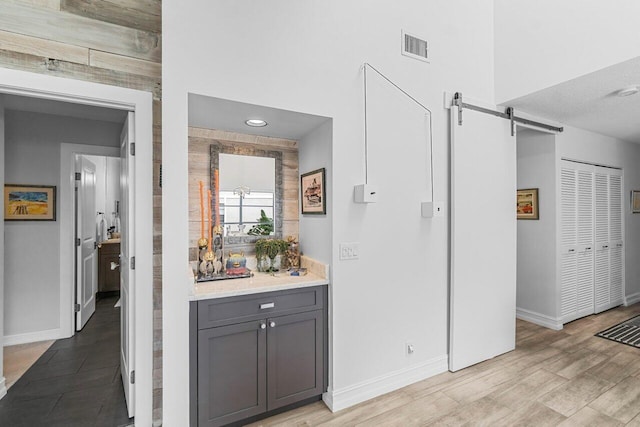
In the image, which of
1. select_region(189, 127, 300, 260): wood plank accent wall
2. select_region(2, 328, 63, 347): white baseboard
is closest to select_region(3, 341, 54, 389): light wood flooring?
select_region(2, 328, 63, 347): white baseboard

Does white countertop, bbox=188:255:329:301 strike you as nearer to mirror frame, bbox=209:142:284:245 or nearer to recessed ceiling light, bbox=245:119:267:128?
mirror frame, bbox=209:142:284:245

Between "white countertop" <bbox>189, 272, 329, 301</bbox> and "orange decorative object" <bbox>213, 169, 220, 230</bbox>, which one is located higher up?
"orange decorative object" <bbox>213, 169, 220, 230</bbox>

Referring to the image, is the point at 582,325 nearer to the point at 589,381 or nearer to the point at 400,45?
the point at 589,381

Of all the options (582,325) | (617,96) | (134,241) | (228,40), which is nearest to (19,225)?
(134,241)

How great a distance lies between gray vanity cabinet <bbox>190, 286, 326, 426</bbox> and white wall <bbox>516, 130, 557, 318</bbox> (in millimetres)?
3165

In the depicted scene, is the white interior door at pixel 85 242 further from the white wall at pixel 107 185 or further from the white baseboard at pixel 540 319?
the white baseboard at pixel 540 319

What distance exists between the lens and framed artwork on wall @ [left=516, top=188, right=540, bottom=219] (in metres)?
3.95

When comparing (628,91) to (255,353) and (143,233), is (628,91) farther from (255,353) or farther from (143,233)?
(143,233)

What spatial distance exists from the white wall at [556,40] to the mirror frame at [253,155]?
7.58 feet

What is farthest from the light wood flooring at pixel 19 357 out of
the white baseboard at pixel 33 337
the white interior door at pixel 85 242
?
the white interior door at pixel 85 242

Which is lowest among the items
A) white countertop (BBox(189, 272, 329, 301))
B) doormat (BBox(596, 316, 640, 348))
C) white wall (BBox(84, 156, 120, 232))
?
doormat (BBox(596, 316, 640, 348))

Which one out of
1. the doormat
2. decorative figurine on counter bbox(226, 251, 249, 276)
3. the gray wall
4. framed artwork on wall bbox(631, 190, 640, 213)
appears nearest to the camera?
the gray wall

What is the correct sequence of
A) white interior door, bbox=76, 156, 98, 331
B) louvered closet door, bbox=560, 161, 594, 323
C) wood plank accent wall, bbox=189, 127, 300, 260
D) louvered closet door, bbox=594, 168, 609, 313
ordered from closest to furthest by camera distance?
wood plank accent wall, bbox=189, 127, 300, 260 → white interior door, bbox=76, 156, 98, 331 → louvered closet door, bbox=560, 161, 594, 323 → louvered closet door, bbox=594, 168, 609, 313

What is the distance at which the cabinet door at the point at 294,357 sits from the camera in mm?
2164
